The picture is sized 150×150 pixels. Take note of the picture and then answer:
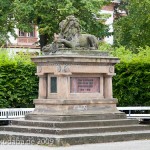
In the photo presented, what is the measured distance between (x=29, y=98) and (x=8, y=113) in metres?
1.96

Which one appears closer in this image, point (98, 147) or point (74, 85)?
point (98, 147)

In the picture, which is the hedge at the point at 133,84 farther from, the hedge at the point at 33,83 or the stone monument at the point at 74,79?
the stone monument at the point at 74,79

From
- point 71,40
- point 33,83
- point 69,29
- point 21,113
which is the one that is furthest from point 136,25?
point 71,40

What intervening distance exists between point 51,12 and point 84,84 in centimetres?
1903

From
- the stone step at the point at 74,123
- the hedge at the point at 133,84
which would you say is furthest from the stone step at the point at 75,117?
the hedge at the point at 133,84

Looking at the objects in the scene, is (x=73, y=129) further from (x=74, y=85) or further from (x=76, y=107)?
(x=74, y=85)

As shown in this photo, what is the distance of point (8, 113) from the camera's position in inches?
1111

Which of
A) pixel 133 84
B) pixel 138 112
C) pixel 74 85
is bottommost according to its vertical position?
pixel 138 112

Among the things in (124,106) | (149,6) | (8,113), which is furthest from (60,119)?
A: (149,6)

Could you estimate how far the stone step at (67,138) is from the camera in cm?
1920

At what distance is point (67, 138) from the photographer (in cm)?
1922

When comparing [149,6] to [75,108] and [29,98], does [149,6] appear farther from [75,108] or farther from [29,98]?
[75,108]

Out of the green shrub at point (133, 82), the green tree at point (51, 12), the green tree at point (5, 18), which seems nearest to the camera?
the green shrub at point (133, 82)

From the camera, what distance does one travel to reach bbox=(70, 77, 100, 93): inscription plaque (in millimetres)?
21766
